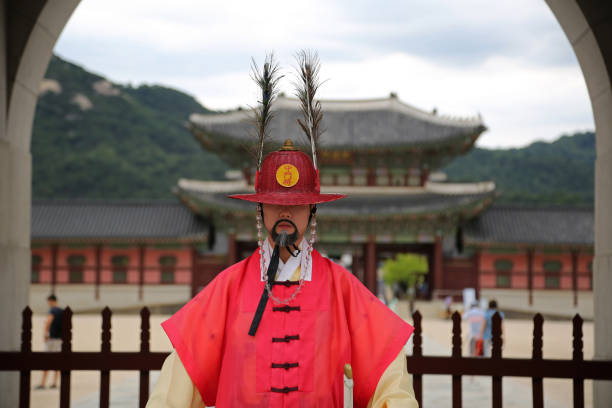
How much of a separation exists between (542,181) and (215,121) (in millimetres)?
38400

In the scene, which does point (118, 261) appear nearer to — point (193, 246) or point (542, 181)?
point (193, 246)

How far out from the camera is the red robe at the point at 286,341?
2508 mm

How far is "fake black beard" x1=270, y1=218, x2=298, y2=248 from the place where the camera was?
8.48 feet

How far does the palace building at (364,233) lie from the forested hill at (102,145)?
81.6 ft

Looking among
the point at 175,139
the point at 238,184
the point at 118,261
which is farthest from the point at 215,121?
the point at 175,139

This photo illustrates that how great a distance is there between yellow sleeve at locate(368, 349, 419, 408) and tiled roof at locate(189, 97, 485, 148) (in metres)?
21.5

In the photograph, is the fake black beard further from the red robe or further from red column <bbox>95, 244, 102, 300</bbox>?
red column <bbox>95, 244, 102, 300</bbox>

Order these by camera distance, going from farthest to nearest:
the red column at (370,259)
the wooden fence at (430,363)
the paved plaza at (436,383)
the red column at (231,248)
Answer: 1. the red column at (231,248)
2. the red column at (370,259)
3. the paved plaza at (436,383)
4. the wooden fence at (430,363)

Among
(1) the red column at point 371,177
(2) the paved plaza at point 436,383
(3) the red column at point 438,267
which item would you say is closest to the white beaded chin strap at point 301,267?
(2) the paved plaza at point 436,383

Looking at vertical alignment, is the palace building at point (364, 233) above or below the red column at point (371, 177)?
below

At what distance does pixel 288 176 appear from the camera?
2633 mm

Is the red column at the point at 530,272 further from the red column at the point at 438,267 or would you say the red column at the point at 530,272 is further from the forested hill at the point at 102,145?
the forested hill at the point at 102,145

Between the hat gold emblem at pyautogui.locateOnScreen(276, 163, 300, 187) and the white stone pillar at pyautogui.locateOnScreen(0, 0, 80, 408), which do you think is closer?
the hat gold emblem at pyautogui.locateOnScreen(276, 163, 300, 187)

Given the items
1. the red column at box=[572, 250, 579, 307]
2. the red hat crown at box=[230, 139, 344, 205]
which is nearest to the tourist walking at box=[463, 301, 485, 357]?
the red hat crown at box=[230, 139, 344, 205]
